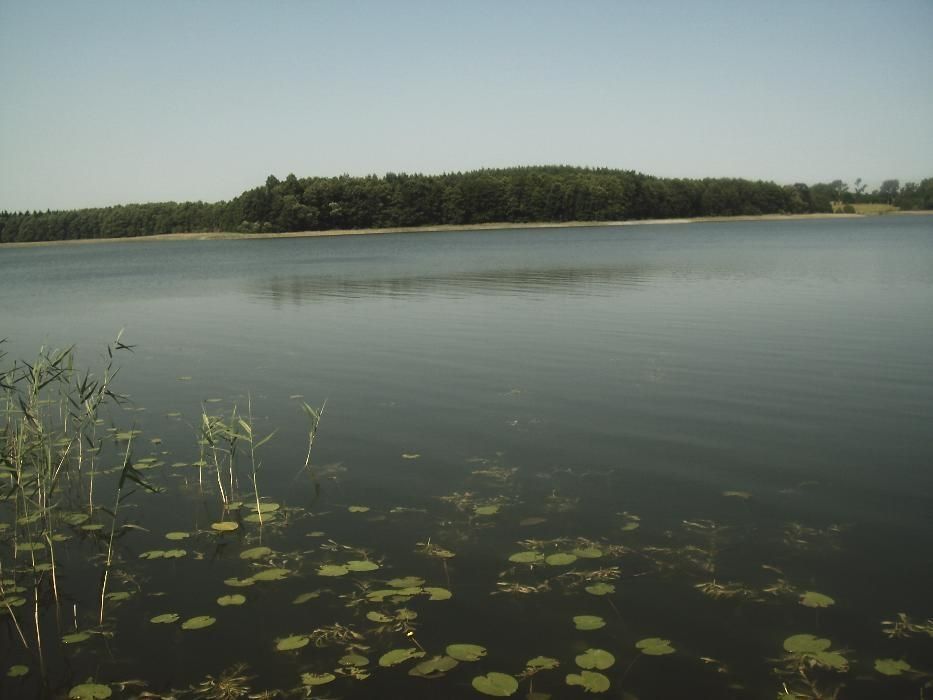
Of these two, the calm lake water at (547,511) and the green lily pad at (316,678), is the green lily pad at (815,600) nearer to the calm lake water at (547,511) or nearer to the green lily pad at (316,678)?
the calm lake water at (547,511)

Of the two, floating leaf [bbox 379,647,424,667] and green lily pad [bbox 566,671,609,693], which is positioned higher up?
floating leaf [bbox 379,647,424,667]

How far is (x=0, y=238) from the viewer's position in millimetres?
160000

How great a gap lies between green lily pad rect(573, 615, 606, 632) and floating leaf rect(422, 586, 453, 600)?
1.07 m

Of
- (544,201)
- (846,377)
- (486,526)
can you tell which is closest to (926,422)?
(846,377)

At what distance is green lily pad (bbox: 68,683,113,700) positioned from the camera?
504cm

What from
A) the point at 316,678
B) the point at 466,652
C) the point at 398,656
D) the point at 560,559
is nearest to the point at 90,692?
the point at 316,678

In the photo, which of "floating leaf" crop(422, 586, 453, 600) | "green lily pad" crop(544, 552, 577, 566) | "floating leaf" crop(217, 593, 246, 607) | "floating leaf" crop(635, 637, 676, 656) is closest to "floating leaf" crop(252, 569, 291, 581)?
"floating leaf" crop(217, 593, 246, 607)

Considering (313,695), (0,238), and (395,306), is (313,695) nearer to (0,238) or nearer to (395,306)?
(395,306)

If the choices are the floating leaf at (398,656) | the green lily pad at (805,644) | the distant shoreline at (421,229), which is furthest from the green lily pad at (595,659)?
the distant shoreline at (421,229)

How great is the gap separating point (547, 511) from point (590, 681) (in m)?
2.85

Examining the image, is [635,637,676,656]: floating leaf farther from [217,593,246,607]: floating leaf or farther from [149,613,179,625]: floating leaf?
[149,613,179,625]: floating leaf

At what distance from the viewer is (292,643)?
557 cm

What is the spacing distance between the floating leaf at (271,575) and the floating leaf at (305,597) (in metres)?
0.44

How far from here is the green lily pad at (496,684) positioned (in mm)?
4898
